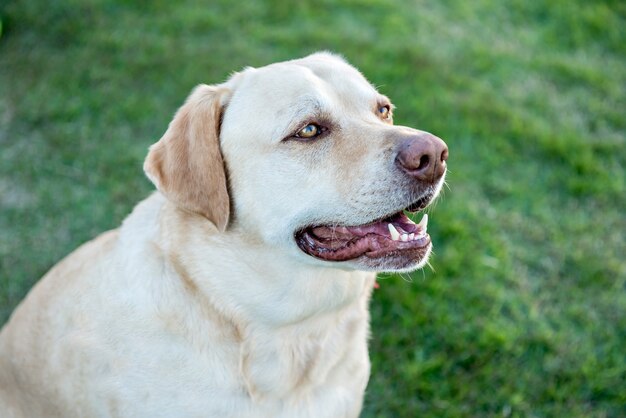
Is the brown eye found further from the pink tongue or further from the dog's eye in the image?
the pink tongue

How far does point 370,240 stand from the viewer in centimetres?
272

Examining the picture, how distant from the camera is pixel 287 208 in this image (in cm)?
270

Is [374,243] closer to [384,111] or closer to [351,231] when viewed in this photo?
[351,231]

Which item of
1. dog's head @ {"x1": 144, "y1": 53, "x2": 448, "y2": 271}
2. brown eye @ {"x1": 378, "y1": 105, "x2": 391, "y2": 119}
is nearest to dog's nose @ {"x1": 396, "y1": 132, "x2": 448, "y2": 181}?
dog's head @ {"x1": 144, "y1": 53, "x2": 448, "y2": 271}

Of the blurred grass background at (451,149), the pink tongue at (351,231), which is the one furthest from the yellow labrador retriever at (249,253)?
the blurred grass background at (451,149)

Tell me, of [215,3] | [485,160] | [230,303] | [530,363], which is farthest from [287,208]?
[215,3]

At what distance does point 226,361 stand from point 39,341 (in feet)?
2.91

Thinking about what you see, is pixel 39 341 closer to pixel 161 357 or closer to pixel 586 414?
pixel 161 357

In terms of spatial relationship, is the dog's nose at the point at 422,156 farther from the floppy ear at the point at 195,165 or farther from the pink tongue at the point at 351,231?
the floppy ear at the point at 195,165

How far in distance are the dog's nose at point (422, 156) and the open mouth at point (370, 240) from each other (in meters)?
0.13

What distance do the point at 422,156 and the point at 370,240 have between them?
1.28 ft

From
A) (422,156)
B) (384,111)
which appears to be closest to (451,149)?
(384,111)

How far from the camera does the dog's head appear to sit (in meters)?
2.62

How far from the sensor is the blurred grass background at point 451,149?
13.5 feet
